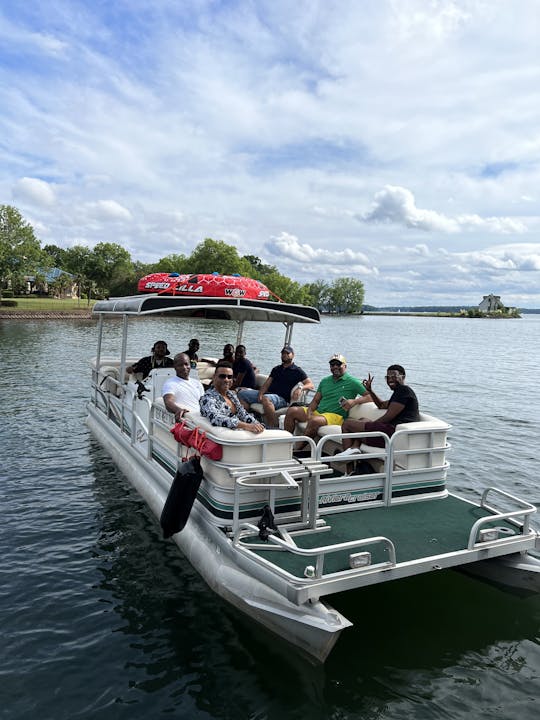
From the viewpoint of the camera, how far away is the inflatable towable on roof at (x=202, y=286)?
7.99 meters

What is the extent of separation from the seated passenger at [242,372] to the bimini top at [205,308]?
73 centimetres

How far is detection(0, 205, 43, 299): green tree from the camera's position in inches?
2239

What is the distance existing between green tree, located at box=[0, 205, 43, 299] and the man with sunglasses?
184ft

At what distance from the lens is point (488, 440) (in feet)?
45.4

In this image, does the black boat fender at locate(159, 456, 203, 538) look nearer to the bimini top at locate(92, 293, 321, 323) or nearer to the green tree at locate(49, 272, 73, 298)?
the bimini top at locate(92, 293, 321, 323)

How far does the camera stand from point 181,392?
7242 mm

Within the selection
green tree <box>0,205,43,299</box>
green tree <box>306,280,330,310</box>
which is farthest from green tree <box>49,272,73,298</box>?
green tree <box>306,280,330,310</box>

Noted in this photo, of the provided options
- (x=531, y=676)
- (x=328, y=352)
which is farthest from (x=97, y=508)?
(x=328, y=352)

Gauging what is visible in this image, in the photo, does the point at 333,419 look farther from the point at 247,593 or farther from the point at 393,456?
the point at 247,593

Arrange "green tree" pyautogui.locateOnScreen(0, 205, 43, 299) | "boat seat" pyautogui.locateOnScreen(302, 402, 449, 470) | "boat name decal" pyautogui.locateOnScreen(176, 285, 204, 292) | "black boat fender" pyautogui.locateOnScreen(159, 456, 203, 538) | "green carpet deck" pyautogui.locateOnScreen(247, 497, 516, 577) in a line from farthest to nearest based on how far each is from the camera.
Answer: "green tree" pyautogui.locateOnScreen(0, 205, 43, 299)
"boat name decal" pyautogui.locateOnScreen(176, 285, 204, 292)
"boat seat" pyautogui.locateOnScreen(302, 402, 449, 470)
"black boat fender" pyautogui.locateOnScreen(159, 456, 203, 538)
"green carpet deck" pyautogui.locateOnScreen(247, 497, 516, 577)

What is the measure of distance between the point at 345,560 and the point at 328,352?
32.6m

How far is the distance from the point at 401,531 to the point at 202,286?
4.39 meters

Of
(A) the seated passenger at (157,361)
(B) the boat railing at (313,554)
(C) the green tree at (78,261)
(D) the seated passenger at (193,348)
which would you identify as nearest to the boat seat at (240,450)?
(B) the boat railing at (313,554)

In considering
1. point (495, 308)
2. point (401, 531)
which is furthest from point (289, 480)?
point (495, 308)
